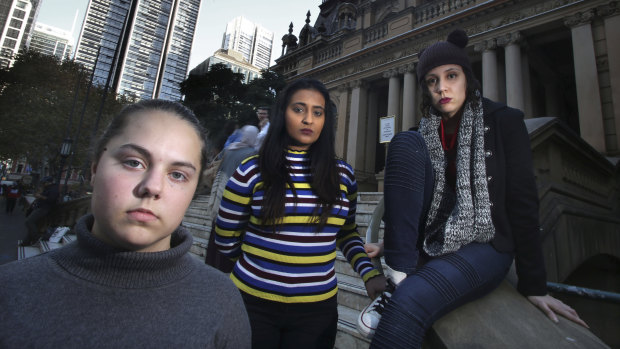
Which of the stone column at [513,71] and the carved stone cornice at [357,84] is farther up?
the carved stone cornice at [357,84]

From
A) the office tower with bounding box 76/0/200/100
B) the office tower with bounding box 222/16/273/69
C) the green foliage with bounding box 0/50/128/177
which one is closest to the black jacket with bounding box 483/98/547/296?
the green foliage with bounding box 0/50/128/177

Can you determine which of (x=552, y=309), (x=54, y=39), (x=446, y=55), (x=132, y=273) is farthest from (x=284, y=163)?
(x=54, y=39)

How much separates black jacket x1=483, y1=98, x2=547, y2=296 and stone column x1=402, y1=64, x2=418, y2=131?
39.1 ft

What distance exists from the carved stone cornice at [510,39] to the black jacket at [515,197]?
38.6ft

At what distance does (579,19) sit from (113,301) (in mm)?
13600

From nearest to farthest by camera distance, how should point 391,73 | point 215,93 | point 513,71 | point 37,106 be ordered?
point 513,71 < point 391,73 < point 37,106 < point 215,93

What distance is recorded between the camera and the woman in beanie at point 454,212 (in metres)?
1.18

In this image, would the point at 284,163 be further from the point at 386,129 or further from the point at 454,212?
the point at 386,129

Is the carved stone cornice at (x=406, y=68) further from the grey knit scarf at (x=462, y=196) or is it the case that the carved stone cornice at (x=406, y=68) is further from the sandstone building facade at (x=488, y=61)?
the grey knit scarf at (x=462, y=196)

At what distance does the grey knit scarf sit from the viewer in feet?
4.43

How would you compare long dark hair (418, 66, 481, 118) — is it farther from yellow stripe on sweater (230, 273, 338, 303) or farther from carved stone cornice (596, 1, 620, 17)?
carved stone cornice (596, 1, 620, 17)

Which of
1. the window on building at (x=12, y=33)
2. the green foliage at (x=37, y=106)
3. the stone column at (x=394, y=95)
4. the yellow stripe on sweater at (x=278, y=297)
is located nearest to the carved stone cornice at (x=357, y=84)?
the stone column at (x=394, y=95)

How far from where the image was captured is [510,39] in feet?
34.2

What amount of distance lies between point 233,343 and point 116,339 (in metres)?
0.34
